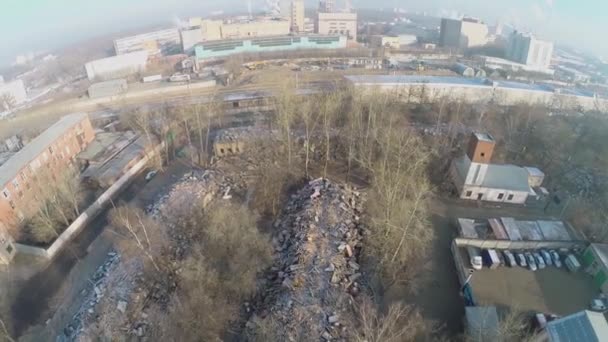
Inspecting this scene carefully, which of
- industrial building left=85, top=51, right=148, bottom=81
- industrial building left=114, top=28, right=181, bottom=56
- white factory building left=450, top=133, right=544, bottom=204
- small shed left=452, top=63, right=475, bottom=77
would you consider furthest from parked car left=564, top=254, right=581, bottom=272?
industrial building left=114, top=28, right=181, bottom=56

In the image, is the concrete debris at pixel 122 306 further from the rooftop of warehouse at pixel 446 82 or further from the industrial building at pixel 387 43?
the industrial building at pixel 387 43

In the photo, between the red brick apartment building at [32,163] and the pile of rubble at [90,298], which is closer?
the pile of rubble at [90,298]

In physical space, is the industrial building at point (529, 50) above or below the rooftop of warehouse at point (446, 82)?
above

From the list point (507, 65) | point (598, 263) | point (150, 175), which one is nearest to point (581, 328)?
point (598, 263)

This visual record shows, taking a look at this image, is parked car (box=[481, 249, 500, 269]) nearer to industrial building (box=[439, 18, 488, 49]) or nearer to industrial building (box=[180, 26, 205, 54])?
industrial building (box=[180, 26, 205, 54])

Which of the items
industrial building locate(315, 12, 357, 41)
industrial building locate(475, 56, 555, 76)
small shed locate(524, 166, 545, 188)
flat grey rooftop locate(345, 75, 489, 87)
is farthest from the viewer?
industrial building locate(315, 12, 357, 41)

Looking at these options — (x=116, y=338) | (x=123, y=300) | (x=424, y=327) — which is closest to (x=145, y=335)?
(x=116, y=338)

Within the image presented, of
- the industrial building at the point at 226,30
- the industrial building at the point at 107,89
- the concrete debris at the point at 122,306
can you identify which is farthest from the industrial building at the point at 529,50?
the concrete debris at the point at 122,306
